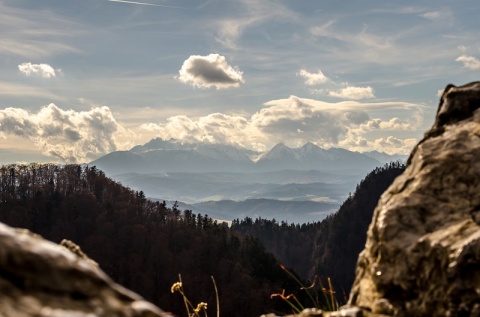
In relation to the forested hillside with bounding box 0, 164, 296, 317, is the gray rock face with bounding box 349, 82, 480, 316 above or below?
above

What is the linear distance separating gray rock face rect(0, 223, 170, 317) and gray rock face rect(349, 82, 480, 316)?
311cm

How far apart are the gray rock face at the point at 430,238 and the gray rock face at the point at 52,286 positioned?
3.11 metres

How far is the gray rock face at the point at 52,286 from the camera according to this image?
2.56 metres

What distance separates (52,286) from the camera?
2.73 meters

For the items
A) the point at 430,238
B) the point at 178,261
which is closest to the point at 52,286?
the point at 430,238

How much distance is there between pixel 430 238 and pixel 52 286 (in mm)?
3902

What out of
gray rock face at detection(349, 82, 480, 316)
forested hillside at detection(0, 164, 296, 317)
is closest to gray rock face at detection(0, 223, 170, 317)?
gray rock face at detection(349, 82, 480, 316)

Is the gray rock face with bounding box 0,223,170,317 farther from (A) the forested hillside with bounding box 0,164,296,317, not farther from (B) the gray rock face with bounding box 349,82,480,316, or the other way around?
(A) the forested hillside with bounding box 0,164,296,317

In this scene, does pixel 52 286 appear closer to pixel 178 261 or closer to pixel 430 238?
pixel 430 238

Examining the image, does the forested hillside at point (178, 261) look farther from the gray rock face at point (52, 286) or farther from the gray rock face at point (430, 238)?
the gray rock face at point (52, 286)

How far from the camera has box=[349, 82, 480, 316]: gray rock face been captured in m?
4.74

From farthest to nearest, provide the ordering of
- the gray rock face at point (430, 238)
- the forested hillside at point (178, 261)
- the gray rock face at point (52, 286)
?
1. the forested hillside at point (178, 261)
2. the gray rock face at point (430, 238)
3. the gray rock face at point (52, 286)

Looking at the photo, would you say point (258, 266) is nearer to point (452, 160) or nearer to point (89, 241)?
point (89, 241)

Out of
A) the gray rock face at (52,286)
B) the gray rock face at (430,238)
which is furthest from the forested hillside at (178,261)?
the gray rock face at (52,286)
